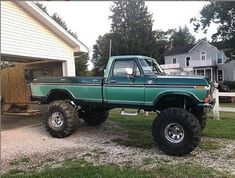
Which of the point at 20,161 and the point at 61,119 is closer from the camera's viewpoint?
the point at 20,161

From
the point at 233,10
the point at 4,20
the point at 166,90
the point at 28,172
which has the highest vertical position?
the point at 233,10

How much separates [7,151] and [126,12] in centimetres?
5476

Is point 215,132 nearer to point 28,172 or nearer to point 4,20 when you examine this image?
point 28,172

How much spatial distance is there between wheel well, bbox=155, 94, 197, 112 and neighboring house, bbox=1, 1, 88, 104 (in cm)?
542

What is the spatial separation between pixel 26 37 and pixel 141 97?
5.44 m

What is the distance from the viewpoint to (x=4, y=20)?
37.1 ft

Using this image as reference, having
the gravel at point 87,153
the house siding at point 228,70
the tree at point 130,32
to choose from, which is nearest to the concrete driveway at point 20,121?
Result: the gravel at point 87,153

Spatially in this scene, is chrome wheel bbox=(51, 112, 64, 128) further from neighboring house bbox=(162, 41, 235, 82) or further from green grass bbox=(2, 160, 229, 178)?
neighboring house bbox=(162, 41, 235, 82)

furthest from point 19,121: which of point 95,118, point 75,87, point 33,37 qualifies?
point 75,87

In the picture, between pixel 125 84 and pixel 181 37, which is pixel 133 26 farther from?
pixel 125 84

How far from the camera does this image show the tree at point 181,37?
7704 cm

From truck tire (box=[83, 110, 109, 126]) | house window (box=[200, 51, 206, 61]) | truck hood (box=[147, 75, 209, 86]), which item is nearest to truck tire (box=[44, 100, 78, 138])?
truck tire (box=[83, 110, 109, 126])

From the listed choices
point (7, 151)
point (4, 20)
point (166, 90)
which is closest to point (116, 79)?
point (166, 90)

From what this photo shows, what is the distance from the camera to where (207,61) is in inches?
1914
